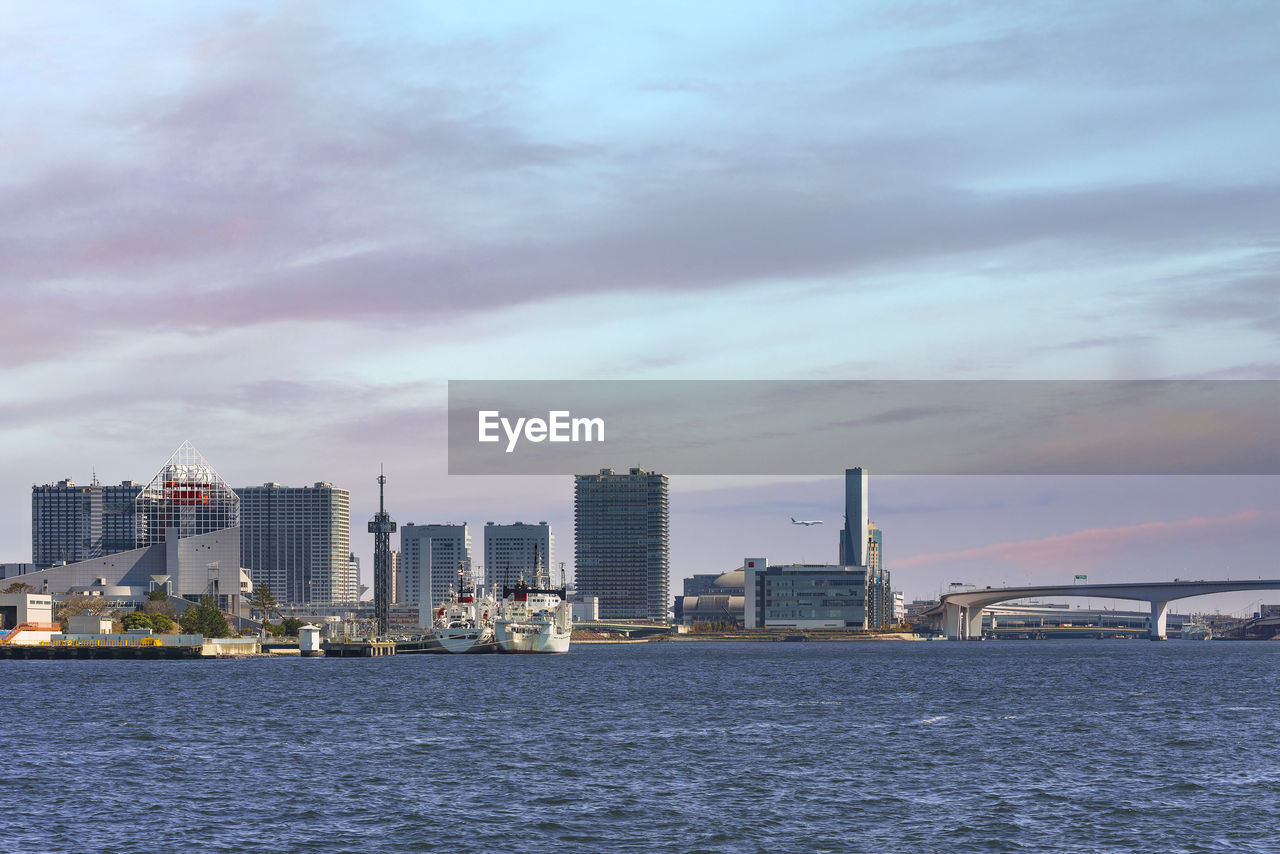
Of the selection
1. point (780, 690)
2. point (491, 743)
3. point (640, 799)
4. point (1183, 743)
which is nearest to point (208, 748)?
point (491, 743)

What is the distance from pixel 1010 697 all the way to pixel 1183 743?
46063 millimetres

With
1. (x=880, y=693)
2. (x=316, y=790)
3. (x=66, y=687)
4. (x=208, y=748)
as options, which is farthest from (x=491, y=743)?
(x=66, y=687)

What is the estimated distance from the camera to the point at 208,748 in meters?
86.5

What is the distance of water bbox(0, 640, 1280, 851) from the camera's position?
55812mm

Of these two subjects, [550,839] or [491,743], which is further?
[491,743]

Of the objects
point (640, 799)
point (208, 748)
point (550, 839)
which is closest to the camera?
point (550, 839)

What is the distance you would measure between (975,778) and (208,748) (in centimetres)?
4513

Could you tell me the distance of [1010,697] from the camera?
133875mm

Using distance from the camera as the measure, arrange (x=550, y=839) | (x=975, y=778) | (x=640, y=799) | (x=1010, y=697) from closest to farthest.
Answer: (x=550, y=839) < (x=640, y=799) < (x=975, y=778) < (x=1010, y=697)

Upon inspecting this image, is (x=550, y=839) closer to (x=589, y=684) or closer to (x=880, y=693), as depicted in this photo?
(x=880, y=693)

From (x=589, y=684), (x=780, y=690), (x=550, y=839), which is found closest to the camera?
(x=550, y=839)

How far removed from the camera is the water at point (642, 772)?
183 feet

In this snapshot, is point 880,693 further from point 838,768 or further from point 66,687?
point 66,687

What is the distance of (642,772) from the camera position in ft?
242
